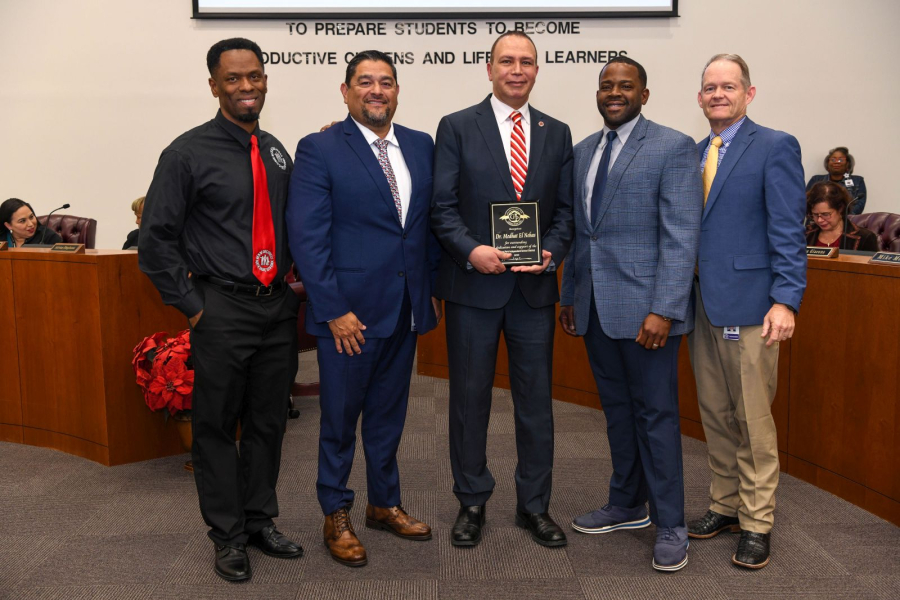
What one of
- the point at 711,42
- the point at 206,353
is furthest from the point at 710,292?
the point at 711,42

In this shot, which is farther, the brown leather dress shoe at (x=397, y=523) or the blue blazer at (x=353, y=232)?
the brown leather dress shoe at (x=397, y=523)

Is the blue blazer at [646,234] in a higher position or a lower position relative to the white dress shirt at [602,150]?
lower

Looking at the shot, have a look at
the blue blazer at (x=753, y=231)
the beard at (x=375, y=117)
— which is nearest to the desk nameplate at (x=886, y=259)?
the blue blazer at (x=753, y=231)

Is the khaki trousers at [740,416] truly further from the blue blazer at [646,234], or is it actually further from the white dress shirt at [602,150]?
the white dress shirt at [602,150]

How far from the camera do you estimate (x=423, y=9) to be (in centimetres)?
645

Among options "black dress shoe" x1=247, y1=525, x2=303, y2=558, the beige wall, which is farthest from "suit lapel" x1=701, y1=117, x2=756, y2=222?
the beige wall

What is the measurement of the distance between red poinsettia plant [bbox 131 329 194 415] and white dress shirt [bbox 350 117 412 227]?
1313 millimetres

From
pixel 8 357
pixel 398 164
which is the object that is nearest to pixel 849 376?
pixel 398 164

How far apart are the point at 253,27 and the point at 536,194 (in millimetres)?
4917

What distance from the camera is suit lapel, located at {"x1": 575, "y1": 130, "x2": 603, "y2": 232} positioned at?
255cm

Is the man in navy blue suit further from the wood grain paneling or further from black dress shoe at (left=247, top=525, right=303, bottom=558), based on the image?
the wood grain paneling

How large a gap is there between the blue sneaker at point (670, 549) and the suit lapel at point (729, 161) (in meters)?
1.07

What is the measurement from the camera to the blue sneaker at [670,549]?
2.40 m

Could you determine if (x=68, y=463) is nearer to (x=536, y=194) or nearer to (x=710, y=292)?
(x=536, y=194)
